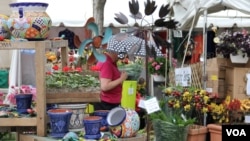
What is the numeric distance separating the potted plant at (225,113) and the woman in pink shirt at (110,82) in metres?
1.07

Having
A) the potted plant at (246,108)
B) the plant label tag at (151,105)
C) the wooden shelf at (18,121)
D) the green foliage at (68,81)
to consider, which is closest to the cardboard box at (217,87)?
the potted plant at (246,108)

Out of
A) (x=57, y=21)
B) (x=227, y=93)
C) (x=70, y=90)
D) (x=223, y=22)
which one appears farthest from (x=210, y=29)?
(x=70, y=90)

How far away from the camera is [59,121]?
2.31m

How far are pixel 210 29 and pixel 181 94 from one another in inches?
209

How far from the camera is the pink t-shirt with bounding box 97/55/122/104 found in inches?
158

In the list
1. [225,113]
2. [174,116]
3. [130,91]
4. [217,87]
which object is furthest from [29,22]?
[217,87]

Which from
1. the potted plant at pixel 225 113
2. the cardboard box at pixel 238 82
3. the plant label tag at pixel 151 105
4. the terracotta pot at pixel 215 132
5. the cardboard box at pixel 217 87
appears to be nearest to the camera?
the plant label tag at pixel 151 105

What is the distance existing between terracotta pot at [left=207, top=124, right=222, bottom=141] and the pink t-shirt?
104cm

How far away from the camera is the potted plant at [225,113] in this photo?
4.53 meters

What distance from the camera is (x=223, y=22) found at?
1014 centimetres

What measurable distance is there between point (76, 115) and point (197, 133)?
231cm

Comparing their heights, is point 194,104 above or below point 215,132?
above

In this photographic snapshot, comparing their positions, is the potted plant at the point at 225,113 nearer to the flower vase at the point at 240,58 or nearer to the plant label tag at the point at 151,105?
the flower vase at the point at 240,58

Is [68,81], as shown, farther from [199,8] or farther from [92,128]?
[199,8]
